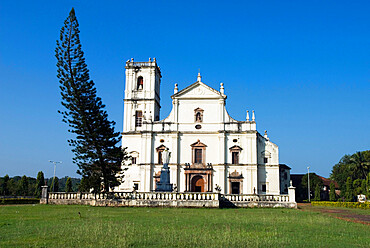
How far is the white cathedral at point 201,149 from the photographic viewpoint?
4091 cm

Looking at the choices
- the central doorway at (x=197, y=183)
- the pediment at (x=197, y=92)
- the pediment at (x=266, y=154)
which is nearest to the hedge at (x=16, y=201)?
the central doorway at (x=197, y=183)

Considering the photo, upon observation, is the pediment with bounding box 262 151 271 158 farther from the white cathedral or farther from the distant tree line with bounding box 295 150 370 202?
the distant tree line with bounding box 295 150 370 202

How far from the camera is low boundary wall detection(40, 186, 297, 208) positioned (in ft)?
83.7

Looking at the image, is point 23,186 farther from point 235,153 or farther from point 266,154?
point 266,154

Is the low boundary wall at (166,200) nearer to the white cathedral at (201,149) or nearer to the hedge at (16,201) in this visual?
the hedge at (16,201)

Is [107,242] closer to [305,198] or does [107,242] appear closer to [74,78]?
[74,78]

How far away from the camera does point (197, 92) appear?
43.1 meters

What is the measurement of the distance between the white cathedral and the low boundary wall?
12312 millimetres

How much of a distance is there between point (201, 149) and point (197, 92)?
688 cm

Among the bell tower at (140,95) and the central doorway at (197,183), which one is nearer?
the central doorway at (197,183)

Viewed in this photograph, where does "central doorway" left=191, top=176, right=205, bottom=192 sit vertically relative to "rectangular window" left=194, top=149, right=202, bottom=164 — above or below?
below

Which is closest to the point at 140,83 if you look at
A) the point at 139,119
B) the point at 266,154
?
the point at 139,119

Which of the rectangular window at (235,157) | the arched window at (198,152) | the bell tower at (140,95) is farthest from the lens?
the bell tower at (140,95)

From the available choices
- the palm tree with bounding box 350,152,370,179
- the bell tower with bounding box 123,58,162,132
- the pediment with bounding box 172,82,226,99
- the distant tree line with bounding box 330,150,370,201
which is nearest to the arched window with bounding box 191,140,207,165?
the pediment with bounding box 172,82,226,99
